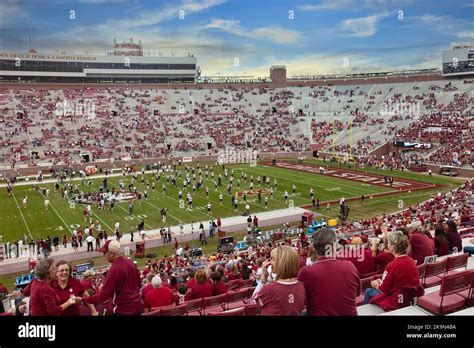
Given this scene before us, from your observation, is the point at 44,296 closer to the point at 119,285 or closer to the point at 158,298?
the point at 119,285

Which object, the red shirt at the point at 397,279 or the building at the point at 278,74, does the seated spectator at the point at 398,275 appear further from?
the building at the point at 278,74

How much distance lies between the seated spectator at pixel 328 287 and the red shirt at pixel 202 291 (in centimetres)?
243

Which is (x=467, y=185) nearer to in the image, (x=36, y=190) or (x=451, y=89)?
(x=36, y=190)

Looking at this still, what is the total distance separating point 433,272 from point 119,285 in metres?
3.80

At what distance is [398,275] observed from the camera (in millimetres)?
4176

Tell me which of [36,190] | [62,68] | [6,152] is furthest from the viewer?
[62,68]

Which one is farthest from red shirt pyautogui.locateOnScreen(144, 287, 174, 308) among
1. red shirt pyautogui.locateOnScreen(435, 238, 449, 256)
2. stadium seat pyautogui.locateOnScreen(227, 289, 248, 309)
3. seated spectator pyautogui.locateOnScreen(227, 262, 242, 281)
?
red shirt pyautogui.locateOnScreen(435, 238, 449, 256)

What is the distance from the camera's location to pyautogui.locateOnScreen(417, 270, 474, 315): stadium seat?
166 inches

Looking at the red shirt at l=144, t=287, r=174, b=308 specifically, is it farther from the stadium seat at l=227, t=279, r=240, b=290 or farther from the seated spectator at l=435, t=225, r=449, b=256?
the seated spectator at l=435, t=225, r=449, b=256

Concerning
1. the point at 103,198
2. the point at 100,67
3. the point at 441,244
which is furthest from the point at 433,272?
the point at 100,67
